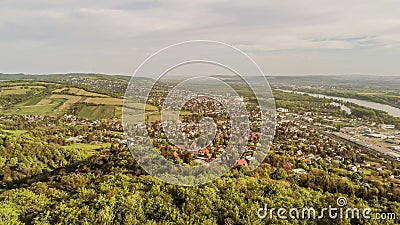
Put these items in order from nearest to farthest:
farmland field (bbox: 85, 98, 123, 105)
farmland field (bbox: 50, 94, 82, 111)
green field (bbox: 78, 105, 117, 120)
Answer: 1. green field (bbox: 78, 105, 117, 120)
2. farmland field (bbox: 85, 98, 123, 105)
3. farmland field (bbox: 50, 94, 82, 111)

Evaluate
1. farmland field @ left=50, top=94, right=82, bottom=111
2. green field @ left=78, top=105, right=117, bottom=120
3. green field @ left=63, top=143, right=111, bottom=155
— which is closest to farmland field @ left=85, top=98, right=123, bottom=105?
green field @ left=78, top=105, right=117, bottom=120

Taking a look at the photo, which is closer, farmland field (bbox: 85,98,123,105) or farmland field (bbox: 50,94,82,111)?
farmland field (bbox: 85,98,123,105)

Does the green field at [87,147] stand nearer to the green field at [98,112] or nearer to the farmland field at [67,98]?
the green field at [98,112]

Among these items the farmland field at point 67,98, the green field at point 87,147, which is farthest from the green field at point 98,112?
the green field at point 87,147

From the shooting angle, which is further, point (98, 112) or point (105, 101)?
point (105, 101)

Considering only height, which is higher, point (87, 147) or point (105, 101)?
point (105, 101)

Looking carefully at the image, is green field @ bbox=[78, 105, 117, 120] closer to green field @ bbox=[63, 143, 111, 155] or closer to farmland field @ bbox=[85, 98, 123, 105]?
farmland field @ bbox=[85, 98, 123, 105]

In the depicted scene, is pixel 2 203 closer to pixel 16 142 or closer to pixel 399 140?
pixel 16 142

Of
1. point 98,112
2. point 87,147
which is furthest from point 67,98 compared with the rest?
point 87,147

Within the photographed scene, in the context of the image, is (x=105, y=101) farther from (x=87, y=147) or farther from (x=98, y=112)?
(x=87, y=147)

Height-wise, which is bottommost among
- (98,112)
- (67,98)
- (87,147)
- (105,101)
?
(87,147)

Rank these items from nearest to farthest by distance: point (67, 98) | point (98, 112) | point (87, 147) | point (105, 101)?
point (87, 147), point (98, 112), point (105, 101), point (67, 98)
